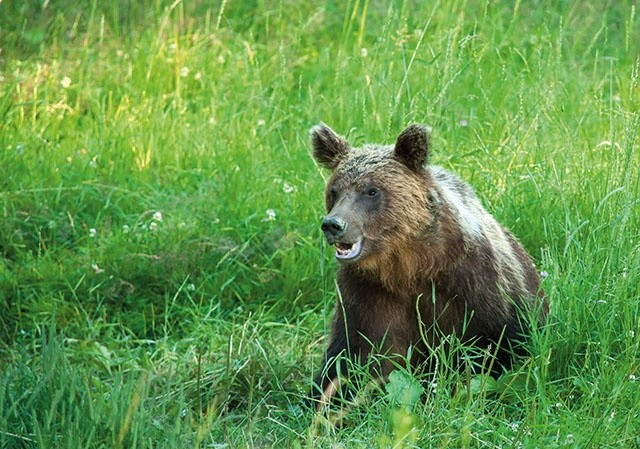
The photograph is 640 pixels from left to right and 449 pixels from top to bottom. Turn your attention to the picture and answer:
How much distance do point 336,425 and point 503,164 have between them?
225 centimetres

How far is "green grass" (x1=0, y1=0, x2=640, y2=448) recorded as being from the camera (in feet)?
15.1

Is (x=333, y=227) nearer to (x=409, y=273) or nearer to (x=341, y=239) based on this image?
(x=341, y=239)

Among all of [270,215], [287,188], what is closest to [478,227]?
[270,215]

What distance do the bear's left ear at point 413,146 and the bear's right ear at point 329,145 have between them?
1.01ft

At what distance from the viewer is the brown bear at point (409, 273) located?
17.3ft

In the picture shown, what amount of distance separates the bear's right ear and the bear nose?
1.87 ft

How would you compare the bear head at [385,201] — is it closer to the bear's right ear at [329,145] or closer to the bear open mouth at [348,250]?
the bear open mouth at [348,250]

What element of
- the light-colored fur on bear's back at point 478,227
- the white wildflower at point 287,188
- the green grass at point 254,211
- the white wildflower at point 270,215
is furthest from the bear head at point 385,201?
the white wildflower at point 287,188

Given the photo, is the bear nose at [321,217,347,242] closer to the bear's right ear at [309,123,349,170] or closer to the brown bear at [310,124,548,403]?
the brown bear at [310,124,548,403]

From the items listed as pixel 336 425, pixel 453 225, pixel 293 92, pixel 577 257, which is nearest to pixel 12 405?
pixel 336 425

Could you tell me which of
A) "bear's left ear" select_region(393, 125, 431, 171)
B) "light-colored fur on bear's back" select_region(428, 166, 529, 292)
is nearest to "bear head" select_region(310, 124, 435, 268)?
"bear's left ear" select_region(393, 125, 431, 171)

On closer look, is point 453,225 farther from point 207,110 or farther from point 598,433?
point 207,110

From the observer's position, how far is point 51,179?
7.56m

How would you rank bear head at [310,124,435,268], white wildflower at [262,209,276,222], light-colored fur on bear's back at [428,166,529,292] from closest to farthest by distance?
bear head at [310,124,435,268] → light-colored fur on bear's back at [428,166,529,292] → white wildflower at [262,209,276,222]
